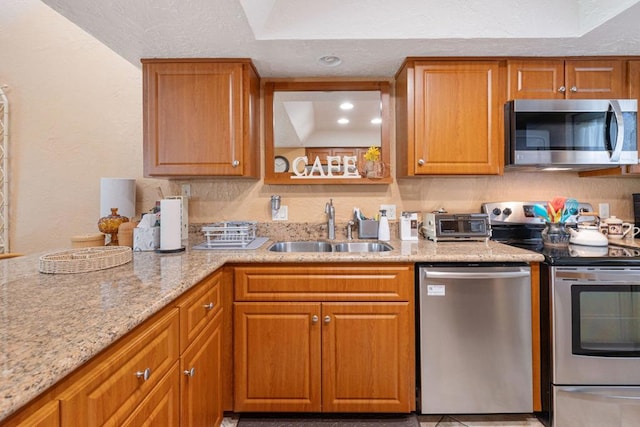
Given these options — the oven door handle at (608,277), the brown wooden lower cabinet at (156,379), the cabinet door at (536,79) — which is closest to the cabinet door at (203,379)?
the brown wooden lower cabinet at (156,379)

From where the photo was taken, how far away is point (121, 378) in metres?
0.77

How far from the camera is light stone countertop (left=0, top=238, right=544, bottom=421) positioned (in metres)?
0.56

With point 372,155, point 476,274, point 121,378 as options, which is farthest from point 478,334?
point 121,378

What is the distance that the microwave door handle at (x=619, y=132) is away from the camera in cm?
181

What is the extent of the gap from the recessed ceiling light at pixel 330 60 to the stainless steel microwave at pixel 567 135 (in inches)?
42.9

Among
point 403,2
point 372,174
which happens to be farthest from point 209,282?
point 403,2

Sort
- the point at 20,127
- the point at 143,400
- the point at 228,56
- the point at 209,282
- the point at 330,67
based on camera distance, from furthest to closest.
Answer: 1. the point at 20,127
2. the point at 330,67
3. the point at 228,56
4. the point at 209,282
5. the point at 143,400

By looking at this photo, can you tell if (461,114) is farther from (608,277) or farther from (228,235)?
(228,235)

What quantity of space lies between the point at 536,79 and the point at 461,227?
3.35ft

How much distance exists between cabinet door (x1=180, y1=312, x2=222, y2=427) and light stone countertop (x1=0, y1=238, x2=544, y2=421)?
292mm

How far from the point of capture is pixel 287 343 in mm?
1641

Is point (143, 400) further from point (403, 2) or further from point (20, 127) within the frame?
point (20, 127)

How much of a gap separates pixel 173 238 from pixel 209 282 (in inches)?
16.6

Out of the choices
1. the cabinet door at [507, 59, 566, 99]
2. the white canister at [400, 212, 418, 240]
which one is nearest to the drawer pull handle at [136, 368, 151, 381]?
the white canister at [400, 212, 418, 240]
